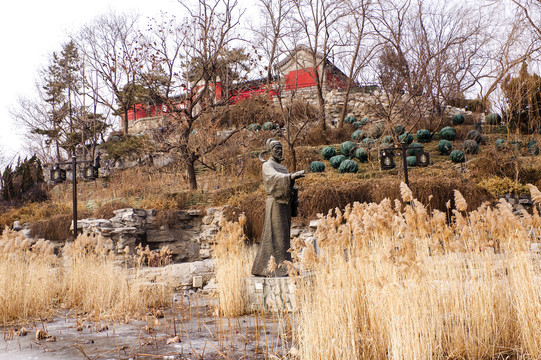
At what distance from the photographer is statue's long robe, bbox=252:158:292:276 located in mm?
5969

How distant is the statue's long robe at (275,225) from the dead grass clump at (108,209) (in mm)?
9321

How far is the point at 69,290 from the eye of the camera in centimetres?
686

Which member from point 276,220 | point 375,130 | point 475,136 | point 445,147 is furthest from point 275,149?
point 475,136

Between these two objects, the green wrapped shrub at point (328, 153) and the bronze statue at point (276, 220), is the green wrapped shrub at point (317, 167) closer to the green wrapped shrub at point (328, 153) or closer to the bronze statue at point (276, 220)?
the green wrapped shrub at point (328, 153)

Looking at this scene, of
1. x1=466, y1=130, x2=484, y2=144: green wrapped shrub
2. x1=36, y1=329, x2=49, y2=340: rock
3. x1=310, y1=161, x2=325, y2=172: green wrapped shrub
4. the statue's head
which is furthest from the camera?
x1=466, y1=130, x2=484, y2=144: green wrapped shrub

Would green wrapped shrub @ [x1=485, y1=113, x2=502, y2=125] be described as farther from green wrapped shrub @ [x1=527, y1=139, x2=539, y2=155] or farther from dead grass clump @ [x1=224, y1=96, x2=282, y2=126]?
dead grass clump @ [x1=224, y1=96, x2=282, y2=126]

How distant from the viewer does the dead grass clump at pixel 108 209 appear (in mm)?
13867

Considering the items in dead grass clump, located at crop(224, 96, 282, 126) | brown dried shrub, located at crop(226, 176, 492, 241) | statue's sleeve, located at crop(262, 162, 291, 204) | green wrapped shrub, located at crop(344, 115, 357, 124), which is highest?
dead grass clump, located at crop(224, 96, 282, 126)

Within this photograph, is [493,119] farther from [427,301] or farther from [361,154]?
[427,301]

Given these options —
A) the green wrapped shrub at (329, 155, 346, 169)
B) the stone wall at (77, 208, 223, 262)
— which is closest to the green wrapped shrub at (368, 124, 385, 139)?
the green wrapped shrub at (329, 155, 346, 169)

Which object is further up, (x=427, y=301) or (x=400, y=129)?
(x=400, y=129)

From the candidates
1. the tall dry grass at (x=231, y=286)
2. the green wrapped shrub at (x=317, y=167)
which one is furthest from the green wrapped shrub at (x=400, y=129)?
the tall dry grass at (x=231, y=286)

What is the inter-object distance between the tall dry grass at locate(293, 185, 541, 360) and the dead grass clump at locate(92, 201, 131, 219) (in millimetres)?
11638

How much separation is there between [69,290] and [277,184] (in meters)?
4.01
